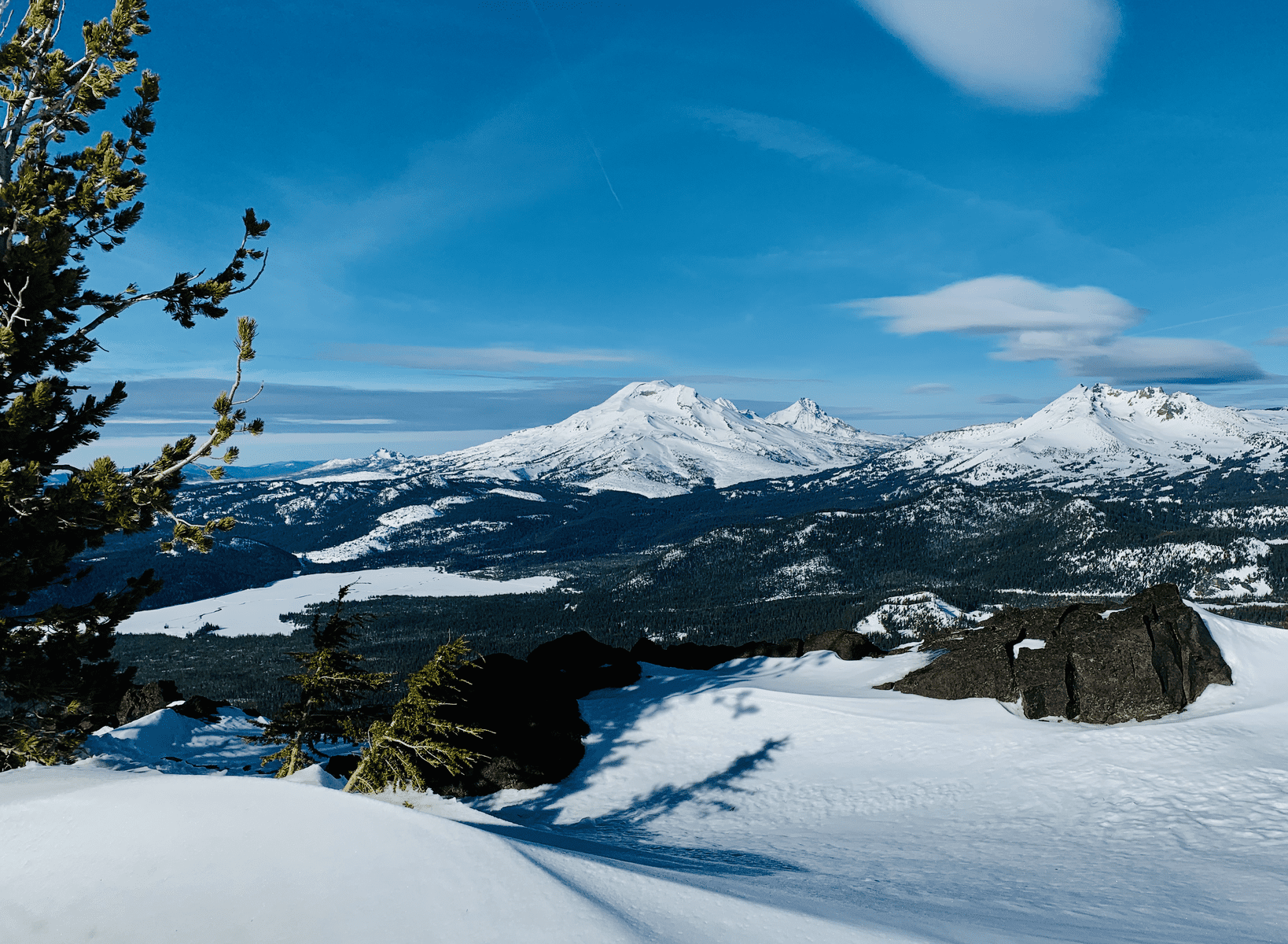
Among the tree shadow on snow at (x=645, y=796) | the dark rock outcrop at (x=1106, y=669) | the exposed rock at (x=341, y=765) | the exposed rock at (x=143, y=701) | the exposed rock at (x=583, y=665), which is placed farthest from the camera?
the exposed rock at (x=143, y=701)

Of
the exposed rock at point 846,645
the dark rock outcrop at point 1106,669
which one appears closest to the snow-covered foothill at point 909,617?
the exposed rock at point 846,645

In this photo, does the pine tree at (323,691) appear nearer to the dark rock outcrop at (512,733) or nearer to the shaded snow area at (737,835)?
the shaded snow area at (737,835)

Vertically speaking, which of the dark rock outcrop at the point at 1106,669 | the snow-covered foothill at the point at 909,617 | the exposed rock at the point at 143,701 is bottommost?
the snow-covered foothill at the point at 909,617

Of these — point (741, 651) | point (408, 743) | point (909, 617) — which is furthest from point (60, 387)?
point (909, 617)

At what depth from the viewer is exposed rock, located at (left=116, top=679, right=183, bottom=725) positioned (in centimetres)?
4119

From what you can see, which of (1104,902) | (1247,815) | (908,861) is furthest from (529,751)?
(1247,815)

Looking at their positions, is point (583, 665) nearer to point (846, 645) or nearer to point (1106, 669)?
point (846, 645)

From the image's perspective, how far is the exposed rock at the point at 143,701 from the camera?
41188mm

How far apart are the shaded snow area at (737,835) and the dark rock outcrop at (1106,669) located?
1.03m

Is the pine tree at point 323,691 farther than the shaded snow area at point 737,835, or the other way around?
the pine tree at point 323,691

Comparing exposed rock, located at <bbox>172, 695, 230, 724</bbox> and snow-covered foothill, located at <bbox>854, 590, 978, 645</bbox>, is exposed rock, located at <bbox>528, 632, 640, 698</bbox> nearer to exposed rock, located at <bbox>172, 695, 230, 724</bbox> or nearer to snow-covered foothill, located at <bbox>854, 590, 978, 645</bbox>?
exposed rock, located at <bbox>172, 695, 230, 724</bbox>

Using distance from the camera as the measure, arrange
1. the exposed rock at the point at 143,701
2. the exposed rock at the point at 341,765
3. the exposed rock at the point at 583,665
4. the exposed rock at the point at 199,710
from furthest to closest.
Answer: the exposed rock at the point at 143,701 → the exposed rock at the point at 583,665 → the exposed rock at the point at 199,710 → the exposed rock at the point at 341,765

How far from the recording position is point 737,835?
22375 mm

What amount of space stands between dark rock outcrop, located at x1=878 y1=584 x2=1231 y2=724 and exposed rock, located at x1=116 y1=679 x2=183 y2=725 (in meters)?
45.3
